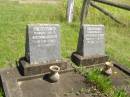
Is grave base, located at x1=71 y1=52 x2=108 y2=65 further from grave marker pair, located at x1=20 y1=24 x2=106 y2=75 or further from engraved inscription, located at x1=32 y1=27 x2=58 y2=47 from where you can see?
engraved inscription, located at x1=32 y1=27 x2=58 y2=47

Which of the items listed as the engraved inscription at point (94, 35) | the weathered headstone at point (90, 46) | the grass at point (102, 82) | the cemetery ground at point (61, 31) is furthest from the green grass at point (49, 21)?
the grass at point (102, 82)

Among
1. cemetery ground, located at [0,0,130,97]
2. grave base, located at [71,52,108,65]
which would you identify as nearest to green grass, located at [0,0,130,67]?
cemetery ground, located at [0,0,130,97]

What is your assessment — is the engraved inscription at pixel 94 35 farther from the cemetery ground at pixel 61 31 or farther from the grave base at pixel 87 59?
the cemetery ground at pixel 61 31

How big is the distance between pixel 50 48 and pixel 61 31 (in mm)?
2985

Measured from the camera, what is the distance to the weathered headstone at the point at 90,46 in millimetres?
5598

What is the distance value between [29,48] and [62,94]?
1067 mm

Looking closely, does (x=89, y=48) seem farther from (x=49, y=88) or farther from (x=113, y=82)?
(x=49, y=88)

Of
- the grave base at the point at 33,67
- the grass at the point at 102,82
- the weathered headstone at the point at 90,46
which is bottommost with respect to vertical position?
the grass at the point at 102,82

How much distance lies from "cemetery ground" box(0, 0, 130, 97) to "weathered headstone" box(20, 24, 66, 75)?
25.9 inches

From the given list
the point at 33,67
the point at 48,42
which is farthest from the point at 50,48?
the point at 33,67

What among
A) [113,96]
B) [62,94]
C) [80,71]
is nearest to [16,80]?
[62,94]

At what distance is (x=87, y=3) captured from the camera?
895cm

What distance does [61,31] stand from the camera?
8.20 metres

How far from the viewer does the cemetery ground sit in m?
5.86
